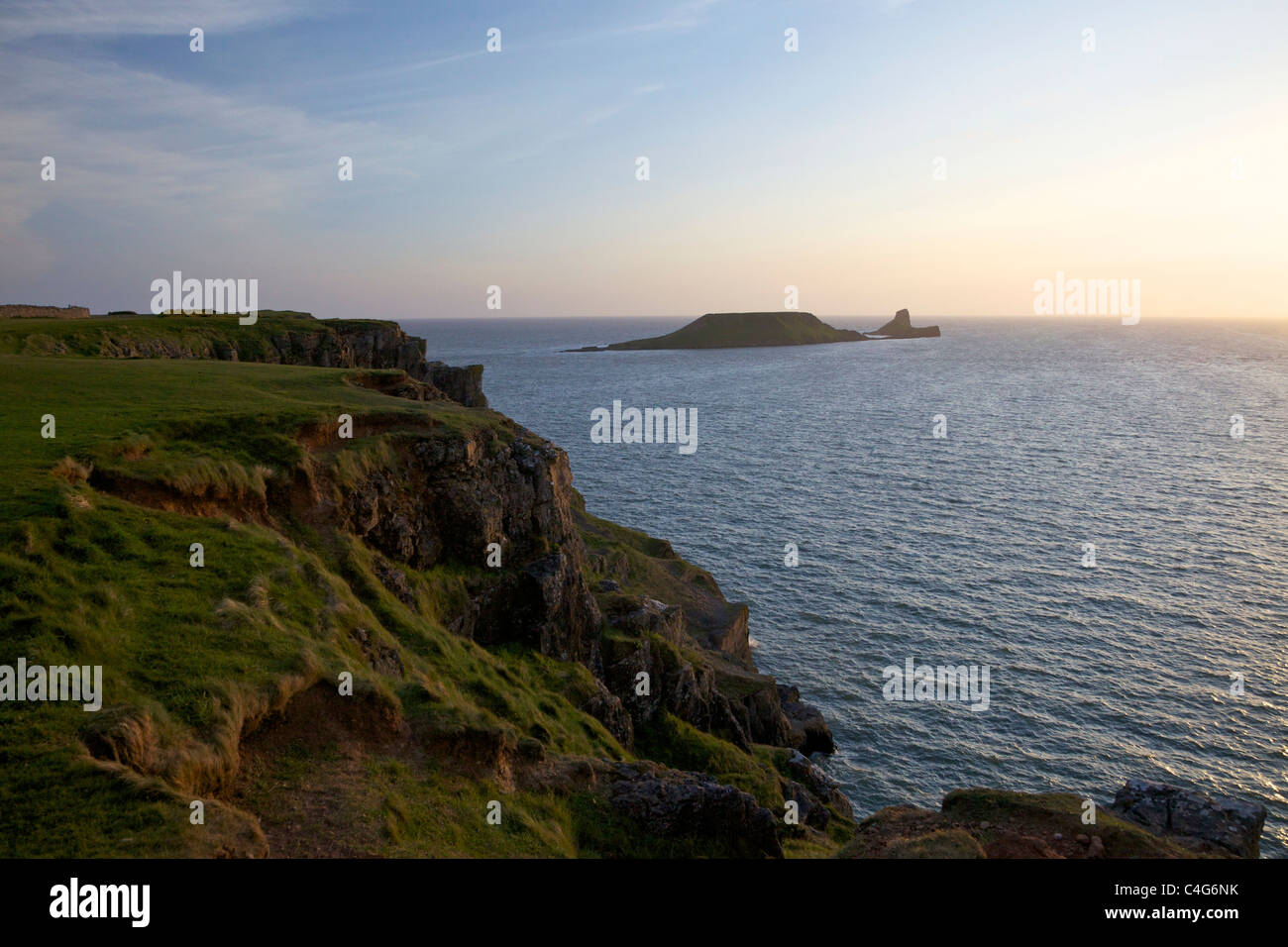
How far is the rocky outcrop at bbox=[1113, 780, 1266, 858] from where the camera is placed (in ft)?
64.2

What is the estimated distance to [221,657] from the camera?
16266 mm

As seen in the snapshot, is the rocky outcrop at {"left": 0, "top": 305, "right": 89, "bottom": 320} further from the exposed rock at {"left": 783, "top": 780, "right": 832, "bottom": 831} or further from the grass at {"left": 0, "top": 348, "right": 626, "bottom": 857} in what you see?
the exposed rock at {"left": 783, "top": 780, "right": 832, "bottom": 831}

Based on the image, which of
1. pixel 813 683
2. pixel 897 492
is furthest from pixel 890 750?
pixel 897 492

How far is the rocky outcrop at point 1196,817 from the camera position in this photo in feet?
64.2

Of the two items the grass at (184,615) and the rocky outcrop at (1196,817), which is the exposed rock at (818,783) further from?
the rocky outcrop at (1196,817)

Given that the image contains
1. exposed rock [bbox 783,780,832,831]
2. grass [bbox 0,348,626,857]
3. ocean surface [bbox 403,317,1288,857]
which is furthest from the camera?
ocean surface [bbox 403,317,1288,857]

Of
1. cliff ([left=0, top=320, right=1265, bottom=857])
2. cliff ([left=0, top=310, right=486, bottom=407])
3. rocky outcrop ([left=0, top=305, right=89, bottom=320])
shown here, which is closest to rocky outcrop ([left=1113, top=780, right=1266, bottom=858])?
cliff ([left=0, top=320, right=1265, bottom=857])

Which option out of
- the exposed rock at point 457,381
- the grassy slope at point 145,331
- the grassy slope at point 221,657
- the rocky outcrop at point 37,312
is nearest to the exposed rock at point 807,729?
the grassy slope at point 221,657

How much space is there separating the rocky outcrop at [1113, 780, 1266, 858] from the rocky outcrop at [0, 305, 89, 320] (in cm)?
7509

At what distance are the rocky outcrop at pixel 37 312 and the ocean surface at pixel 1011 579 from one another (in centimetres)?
5090

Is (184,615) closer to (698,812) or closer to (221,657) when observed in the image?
(221,657)

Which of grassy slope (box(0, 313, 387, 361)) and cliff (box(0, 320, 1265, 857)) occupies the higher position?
grassy slope (box(0, 313, 387, 361))

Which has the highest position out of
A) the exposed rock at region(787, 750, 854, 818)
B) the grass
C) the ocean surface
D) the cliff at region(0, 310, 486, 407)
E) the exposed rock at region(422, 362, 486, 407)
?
the cliff at region(0, 310, 486, 407)
